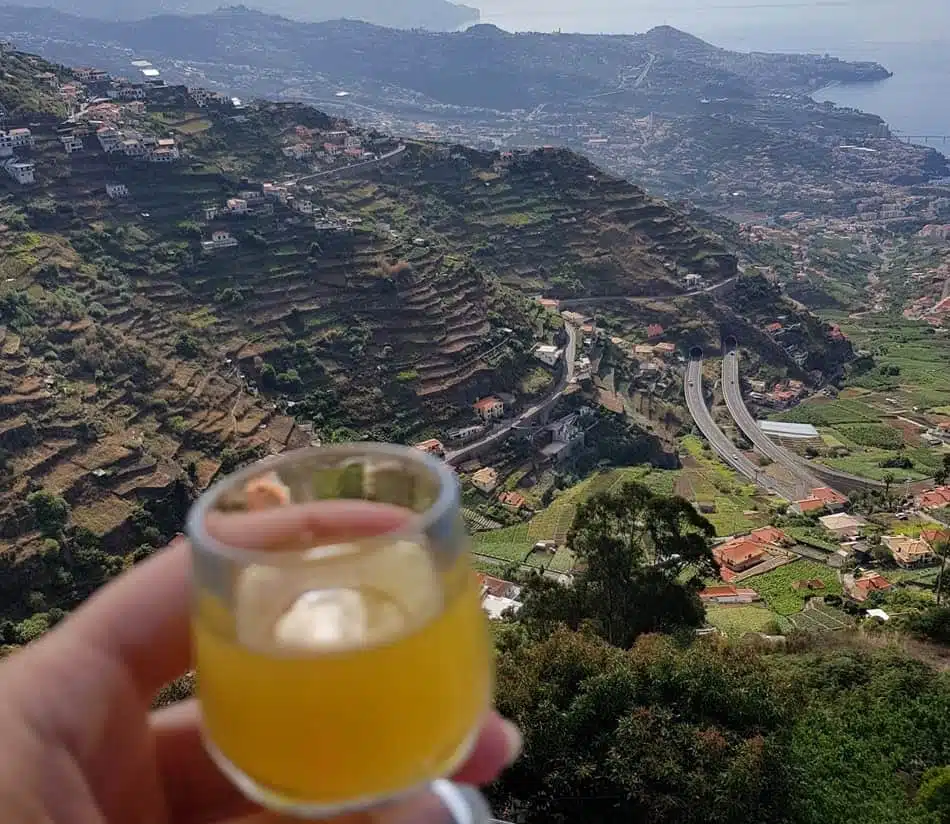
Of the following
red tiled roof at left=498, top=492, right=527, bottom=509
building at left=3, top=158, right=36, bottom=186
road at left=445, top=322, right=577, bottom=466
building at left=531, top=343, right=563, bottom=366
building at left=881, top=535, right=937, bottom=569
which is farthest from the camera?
building at left=3, top=158, right=36, bottom=186

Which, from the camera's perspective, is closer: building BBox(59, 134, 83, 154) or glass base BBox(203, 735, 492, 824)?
glass base BBox(203, 735, 492, 824)

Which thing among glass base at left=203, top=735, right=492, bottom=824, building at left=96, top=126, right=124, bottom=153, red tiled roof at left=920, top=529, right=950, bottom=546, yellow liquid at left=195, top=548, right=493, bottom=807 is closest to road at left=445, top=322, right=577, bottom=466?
red tiled roof at left=920, top=529, right=950, bottom=546

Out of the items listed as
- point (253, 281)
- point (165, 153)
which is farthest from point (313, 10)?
point (253, 281)

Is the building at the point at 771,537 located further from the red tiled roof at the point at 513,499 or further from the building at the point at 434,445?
the building at the point at 434,445

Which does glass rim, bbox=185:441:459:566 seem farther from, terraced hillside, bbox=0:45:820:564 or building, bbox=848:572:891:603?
terraced hillside, bbox=0:45:820:564

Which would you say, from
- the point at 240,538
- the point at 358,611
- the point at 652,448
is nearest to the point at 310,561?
the point at 358,611

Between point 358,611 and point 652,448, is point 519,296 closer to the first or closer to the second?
point 652,448

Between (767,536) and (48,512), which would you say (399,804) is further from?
(767,536)
